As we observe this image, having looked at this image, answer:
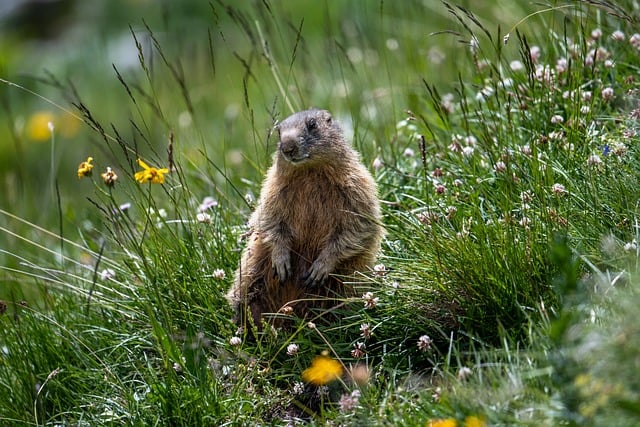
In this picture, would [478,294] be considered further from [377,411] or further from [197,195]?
[197,195]

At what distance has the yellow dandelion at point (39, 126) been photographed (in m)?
9.50

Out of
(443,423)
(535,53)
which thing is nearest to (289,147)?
(535,53)

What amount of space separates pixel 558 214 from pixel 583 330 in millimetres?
952

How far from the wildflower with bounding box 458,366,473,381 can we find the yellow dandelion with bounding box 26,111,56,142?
6646 millimetres

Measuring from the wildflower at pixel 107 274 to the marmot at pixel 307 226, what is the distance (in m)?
0.71

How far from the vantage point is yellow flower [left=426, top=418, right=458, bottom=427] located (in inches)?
125

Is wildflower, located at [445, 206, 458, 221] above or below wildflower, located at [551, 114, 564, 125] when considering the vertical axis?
below

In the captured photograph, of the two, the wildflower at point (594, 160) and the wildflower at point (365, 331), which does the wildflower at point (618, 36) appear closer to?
the wildflower at point (594, 160)

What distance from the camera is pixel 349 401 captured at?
3533 millimetres

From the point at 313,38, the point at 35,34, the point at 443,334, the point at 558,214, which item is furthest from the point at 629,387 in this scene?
the point at 35,34

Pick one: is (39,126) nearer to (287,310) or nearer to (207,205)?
(207,205)

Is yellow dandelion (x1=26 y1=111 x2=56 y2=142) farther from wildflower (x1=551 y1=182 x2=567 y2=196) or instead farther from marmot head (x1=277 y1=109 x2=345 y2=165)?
wildflower (x1=551 y1=182 x2=567 y2=196)

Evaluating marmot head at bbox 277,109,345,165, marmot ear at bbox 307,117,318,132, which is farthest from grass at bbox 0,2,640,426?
marmot ear at bbox 307,117,318,132

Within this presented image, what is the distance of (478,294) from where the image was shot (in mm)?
3938
